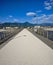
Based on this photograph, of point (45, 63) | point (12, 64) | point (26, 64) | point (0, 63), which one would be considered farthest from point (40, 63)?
point (0, 63)

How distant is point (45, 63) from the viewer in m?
7.03

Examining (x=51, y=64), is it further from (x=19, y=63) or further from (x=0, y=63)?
(x=0, y=63)

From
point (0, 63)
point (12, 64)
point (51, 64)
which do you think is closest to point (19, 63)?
point (12, 64)

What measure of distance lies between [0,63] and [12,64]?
2.33 ft

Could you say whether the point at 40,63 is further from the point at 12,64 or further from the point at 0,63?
the point at 0,63

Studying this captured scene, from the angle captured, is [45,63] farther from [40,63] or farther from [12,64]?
[12,64]

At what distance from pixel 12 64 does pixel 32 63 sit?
104cm

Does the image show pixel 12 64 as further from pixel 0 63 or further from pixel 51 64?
pixel 51 64

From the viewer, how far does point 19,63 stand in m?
7.08

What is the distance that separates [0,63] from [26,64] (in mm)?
1418

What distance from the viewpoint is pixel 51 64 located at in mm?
6848

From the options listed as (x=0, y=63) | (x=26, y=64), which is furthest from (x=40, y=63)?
(x=0, y=63)

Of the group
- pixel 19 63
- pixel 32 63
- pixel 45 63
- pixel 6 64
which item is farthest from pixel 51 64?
pixel 6 64

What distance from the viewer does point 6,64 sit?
693 centimetres
